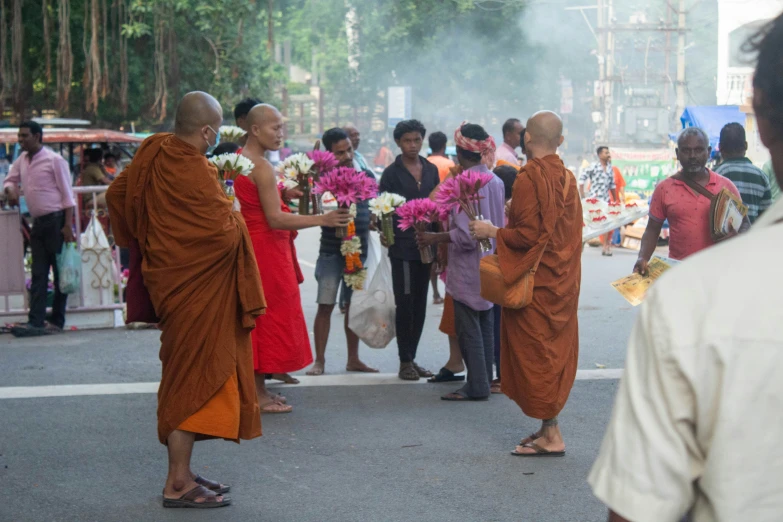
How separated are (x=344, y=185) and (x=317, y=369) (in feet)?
5.59

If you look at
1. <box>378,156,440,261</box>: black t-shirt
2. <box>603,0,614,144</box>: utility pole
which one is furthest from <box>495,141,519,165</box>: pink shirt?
<box>603,0,614,144</box>: utility pole

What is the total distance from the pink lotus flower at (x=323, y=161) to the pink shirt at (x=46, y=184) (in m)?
3.53

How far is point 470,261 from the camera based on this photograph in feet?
21.5

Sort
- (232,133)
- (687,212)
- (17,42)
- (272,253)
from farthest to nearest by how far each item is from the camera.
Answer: (17,42), (232,133), (272,253), (687,212)

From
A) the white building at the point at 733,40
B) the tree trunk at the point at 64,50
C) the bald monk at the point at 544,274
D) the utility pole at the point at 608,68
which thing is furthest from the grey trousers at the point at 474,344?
the utility pole at the point at 608,68

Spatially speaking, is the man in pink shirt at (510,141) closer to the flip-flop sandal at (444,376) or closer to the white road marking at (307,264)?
the flip-flop sandal at (444,376)

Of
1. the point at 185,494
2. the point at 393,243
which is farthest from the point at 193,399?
the point at 393,243

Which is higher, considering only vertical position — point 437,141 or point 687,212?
point 437,141

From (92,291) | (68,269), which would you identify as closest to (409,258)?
(68,269)

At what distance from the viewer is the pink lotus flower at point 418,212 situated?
21.6 ft

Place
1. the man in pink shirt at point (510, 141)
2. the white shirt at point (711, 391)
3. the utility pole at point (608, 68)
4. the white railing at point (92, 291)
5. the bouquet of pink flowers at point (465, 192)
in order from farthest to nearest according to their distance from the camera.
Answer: the utility pole at point (608, 68), the white railing at point (92, 291), the man in pink shirt at point (510, 141), the bouquet of pink flowers at point (465, 192), the white shirt at point (711, 391)

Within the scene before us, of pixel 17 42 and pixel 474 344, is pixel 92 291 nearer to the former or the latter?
pixel 17 42

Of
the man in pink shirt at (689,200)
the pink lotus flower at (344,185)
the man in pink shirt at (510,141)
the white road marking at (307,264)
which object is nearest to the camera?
the man in pink shirt at (689,200)

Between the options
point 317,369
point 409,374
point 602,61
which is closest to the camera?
point 409,374
